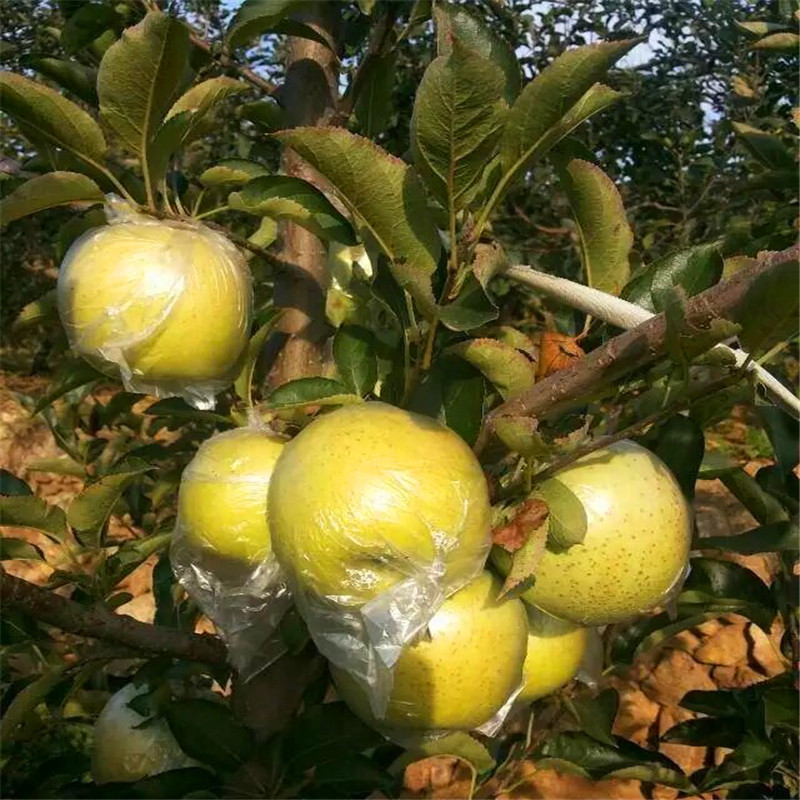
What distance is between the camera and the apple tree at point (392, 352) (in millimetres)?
612

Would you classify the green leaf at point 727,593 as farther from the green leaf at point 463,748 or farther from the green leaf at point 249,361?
the green leaf at point 249,361

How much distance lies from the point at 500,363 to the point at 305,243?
441 millimetres

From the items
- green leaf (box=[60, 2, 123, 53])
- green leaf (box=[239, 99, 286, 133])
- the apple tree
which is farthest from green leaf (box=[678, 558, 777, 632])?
green leaf (box=[60, 2, 123, 53])

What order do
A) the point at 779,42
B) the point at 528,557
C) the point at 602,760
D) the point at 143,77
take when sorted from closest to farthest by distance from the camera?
1. the point at 528,557
2. the point at 143,77
3. the point at 602,760
4. the point at 779,42

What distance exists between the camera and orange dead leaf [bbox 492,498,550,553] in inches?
24.7

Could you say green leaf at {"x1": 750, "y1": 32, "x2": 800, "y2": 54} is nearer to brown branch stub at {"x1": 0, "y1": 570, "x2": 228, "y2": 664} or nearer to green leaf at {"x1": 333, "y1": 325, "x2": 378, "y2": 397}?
green leaf at {"x1": 333, "y1": 325, "x2": 378, "y2": 397}

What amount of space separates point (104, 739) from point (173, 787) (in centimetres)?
29

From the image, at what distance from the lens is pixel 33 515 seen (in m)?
0.93

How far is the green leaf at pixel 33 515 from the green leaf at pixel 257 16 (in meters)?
0.51

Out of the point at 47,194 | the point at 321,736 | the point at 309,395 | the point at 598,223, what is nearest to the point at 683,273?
the point at 598,223

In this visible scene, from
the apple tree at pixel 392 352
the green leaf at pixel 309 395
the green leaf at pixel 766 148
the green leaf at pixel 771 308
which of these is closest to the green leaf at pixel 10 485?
the apple tree at pixel 392 352

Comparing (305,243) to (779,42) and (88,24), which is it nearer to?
(88,24)

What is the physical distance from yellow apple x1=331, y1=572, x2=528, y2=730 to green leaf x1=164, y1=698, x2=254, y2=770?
0.39 metres

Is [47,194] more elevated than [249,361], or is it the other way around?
[47,194]
